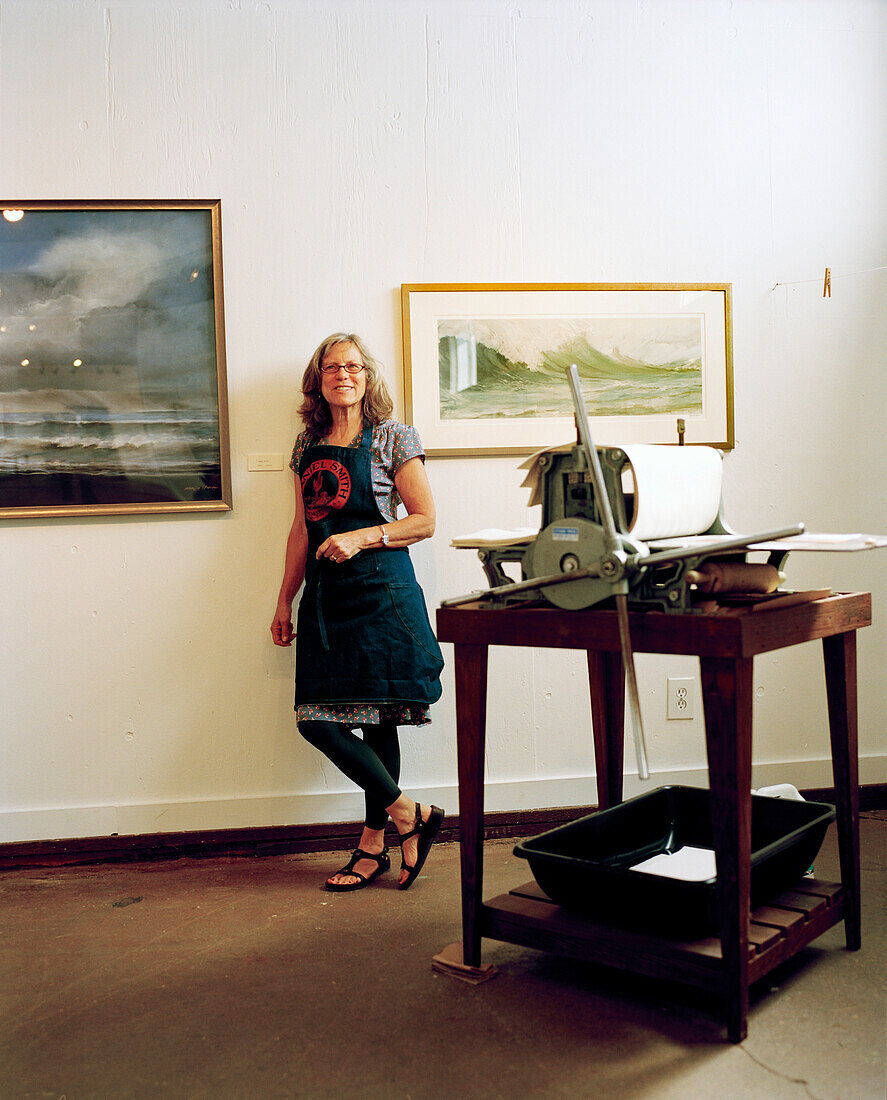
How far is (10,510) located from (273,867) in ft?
4.54

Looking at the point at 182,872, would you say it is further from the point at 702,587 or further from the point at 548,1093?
the point at 702,587

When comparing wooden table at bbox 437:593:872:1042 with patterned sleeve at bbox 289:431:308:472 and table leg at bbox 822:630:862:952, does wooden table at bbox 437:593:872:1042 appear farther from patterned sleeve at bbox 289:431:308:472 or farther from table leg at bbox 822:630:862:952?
patterned sleeve at bbox 289:431:308:472

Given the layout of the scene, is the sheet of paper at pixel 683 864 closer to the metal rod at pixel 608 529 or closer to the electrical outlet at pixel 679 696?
the metal rod at pixel 608 529

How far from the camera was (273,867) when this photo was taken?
291cm

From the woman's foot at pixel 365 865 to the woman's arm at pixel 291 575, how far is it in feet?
2.09

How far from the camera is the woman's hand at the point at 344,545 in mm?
2631

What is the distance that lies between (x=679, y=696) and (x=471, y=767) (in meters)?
1.40

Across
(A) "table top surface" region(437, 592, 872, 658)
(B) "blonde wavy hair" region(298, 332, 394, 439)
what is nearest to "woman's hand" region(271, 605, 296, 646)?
(B) "blonde wavy hair" region(298, 332, 394, 439)

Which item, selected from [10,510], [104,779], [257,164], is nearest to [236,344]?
[257,164]

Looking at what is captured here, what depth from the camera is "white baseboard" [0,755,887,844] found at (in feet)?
9.80

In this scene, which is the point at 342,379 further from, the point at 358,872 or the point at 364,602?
the point at 358,872

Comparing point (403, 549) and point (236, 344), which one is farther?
point (236, 344)

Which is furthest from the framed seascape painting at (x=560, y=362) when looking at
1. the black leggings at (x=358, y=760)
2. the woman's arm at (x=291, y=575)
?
the black leggings at (x=358, y=760)

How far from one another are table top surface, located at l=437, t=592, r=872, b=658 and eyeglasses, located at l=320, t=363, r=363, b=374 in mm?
1050
